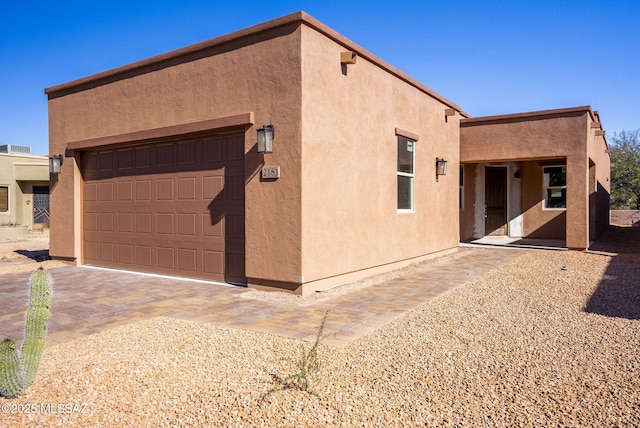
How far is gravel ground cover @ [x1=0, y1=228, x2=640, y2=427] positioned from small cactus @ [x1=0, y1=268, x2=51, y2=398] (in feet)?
0.45

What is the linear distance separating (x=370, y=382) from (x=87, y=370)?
2.32 m

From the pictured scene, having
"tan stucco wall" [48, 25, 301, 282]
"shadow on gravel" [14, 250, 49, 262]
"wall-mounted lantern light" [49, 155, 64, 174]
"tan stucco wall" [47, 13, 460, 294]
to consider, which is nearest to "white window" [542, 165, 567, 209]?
"tan stucco wall" [47, 13, 460, 294]

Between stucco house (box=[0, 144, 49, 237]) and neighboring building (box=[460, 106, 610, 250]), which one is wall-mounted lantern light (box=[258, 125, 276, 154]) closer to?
neighboring building (box=[460, 106, 610, 250])

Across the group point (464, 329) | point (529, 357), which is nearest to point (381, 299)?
point (464, 329)

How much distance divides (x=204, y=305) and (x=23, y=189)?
22200 millimetres

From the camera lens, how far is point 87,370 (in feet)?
12.7

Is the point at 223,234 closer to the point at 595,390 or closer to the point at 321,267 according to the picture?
the point at 321,267

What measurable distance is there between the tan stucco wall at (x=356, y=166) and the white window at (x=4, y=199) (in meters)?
21.5

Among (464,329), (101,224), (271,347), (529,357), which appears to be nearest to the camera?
(529,357)

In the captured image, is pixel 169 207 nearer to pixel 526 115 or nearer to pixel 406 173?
pixel 406 173

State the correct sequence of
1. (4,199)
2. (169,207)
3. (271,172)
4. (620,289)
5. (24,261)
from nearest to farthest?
1. (271,172)
2. (620,289)
3. (169,207)
4. (24,261)
5. (4,199)

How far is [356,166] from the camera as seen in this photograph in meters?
8.19

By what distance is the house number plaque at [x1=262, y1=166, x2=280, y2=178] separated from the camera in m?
7.13

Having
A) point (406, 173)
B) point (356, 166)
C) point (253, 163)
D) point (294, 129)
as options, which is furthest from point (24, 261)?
point (406, 173)
